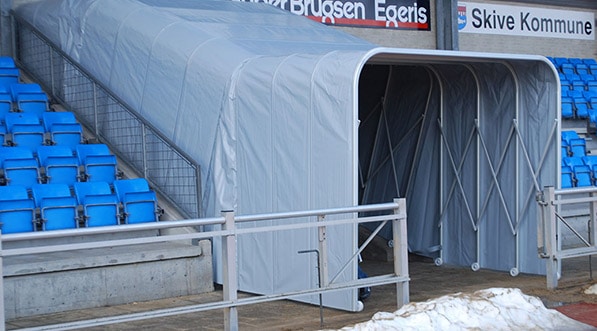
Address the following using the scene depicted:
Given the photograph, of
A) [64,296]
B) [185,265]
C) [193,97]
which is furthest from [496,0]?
[64,296]

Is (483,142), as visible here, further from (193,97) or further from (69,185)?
(69,185)

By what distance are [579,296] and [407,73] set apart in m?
4.91

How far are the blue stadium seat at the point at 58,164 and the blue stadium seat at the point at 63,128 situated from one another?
42cm

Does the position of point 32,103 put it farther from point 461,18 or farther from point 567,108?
point 567,108

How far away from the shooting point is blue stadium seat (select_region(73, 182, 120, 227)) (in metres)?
11.4

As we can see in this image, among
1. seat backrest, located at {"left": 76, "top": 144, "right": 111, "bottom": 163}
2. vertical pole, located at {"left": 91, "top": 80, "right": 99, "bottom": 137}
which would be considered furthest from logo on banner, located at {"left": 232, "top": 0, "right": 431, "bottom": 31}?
seat backrest, located at {"left": 76, "top": 144, "right": 111, "bottom": 163}

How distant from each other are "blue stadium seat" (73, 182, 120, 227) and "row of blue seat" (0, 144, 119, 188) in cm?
51

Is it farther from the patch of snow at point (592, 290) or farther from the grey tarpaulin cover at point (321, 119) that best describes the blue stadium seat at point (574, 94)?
the patch of snow at point (592, 290)

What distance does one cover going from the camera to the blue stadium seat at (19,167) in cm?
1172

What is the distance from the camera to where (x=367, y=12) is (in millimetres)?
19438

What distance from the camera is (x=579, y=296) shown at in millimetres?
10578

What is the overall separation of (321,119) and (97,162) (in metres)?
3.86

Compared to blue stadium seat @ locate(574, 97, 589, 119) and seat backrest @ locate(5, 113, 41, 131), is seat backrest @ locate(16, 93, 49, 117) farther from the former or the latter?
blue stadium seat @ locate(574, 97, 589, 119)

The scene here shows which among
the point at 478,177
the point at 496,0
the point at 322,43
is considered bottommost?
the point at 478,177
